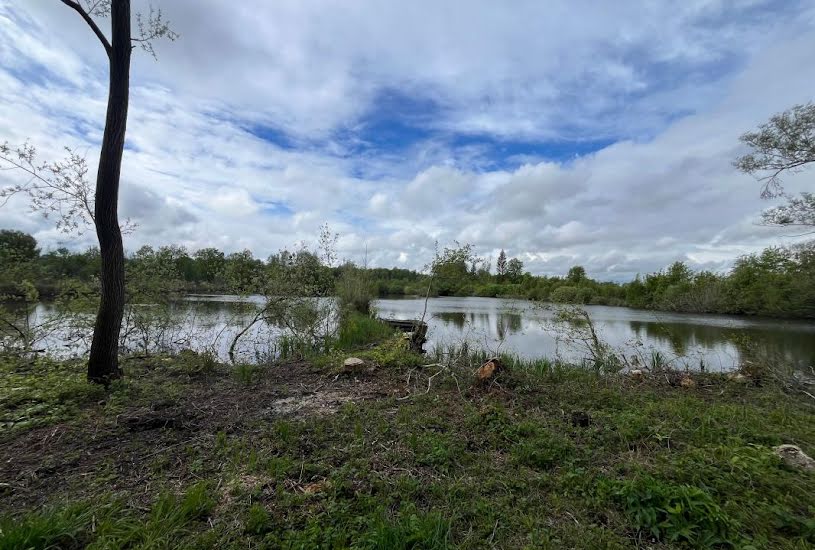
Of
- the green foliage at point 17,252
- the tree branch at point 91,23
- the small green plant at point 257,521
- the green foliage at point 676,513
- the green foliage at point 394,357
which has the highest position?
the tree branch at point 91,23

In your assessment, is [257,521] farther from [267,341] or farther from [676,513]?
[267,341]

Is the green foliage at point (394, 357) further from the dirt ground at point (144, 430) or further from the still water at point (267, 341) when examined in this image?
the still water at point (267, 341)

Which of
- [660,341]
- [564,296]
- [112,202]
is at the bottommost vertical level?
[660,341]

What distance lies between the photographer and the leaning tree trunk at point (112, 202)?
4.75 metres

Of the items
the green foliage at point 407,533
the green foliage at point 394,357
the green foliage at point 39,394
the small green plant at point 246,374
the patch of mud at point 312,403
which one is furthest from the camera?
the green foliage at point 394,357

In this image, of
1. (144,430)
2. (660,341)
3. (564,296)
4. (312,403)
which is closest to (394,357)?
(312,403)

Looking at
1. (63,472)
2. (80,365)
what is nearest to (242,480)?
(63,472)

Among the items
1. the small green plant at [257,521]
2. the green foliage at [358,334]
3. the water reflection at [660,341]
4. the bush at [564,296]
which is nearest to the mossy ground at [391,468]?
the small green plant at [257,521]

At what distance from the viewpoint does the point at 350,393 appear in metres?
5.30

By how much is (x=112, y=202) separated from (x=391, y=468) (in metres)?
5.02

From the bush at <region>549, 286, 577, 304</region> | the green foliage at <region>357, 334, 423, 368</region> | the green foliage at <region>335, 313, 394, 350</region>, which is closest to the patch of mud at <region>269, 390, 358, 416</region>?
the green foliage at <region>357, 334, 423, 368</region>

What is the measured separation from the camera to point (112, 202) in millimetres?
4801

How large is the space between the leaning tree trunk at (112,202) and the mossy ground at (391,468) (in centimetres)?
55

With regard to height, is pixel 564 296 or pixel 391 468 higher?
pixel 564 296
